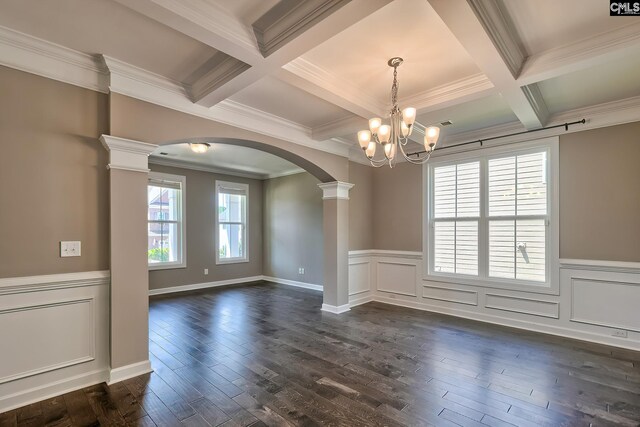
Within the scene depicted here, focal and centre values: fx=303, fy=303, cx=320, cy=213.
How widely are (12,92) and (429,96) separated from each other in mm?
3495

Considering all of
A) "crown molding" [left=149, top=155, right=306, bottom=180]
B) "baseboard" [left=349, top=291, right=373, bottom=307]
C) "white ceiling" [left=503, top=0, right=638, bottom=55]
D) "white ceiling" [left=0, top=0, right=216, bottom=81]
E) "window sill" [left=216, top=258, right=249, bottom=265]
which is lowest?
"baseboard" [left=349, top=291, right=373, bottom=307]

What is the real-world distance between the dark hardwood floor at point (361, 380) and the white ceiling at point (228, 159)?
9.51 feet

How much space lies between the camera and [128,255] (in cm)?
267

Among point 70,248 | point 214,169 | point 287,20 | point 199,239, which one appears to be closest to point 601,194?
point 287,20

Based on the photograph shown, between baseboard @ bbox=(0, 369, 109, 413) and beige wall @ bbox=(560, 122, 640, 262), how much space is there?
16.7 ft

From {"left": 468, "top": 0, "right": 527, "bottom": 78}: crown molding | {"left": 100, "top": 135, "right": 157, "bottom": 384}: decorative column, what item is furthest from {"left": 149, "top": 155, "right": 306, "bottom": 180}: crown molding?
{"left": 468, "top": 0, "right": 527, "bottom": 78}: crown molding

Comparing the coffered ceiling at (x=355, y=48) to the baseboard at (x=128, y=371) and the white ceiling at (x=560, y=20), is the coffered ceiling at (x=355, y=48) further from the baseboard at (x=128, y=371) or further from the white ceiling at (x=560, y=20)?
the baseboard at (x=128, y=371)

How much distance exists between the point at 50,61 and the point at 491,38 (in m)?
3.26

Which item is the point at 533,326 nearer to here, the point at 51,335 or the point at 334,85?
the point at 334,85

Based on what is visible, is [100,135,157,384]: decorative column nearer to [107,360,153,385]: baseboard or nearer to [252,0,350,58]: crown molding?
[107,360,153,385]: baseboard

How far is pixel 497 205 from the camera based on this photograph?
423 centimetres

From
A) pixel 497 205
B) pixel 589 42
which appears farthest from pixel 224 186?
pixel 589 42

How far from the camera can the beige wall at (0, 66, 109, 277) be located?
2.24 meters

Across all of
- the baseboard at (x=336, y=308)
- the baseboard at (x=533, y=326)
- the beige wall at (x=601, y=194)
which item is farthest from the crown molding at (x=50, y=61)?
the beige wall at (x=601, y=194)
